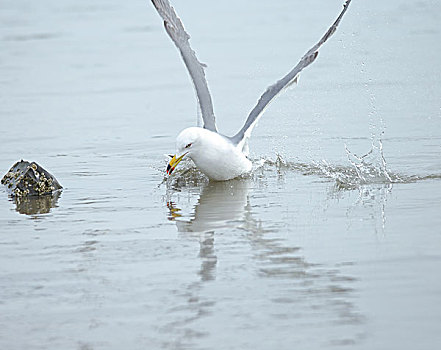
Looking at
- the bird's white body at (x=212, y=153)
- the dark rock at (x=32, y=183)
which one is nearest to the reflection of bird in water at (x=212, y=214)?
the bird's white body at (x=212, y=153)

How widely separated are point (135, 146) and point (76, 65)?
5.86m

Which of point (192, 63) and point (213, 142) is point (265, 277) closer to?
point (213, 142)

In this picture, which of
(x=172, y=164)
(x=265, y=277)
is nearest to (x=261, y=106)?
(x=172, y=164)

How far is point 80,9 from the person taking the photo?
24.6 metres

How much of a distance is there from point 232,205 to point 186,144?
748 millimetres

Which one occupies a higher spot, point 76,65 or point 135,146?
point 76,65

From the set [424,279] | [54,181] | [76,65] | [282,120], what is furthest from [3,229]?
[76,65]

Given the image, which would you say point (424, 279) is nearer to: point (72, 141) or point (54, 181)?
point (54, 181)

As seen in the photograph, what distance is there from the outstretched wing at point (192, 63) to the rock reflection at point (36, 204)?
1.77 metres

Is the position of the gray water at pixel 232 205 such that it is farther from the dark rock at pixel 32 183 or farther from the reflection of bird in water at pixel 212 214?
the dark rock at pixel 32 183

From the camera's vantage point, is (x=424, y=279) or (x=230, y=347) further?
(x=424, y=279)

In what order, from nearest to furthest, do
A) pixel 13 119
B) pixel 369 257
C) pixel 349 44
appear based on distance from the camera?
pixel 369 257 → pixel 13 119 → pixel 349 44

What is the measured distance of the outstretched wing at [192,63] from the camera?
9766 mm

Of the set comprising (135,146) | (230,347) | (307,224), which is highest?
(135,146)
